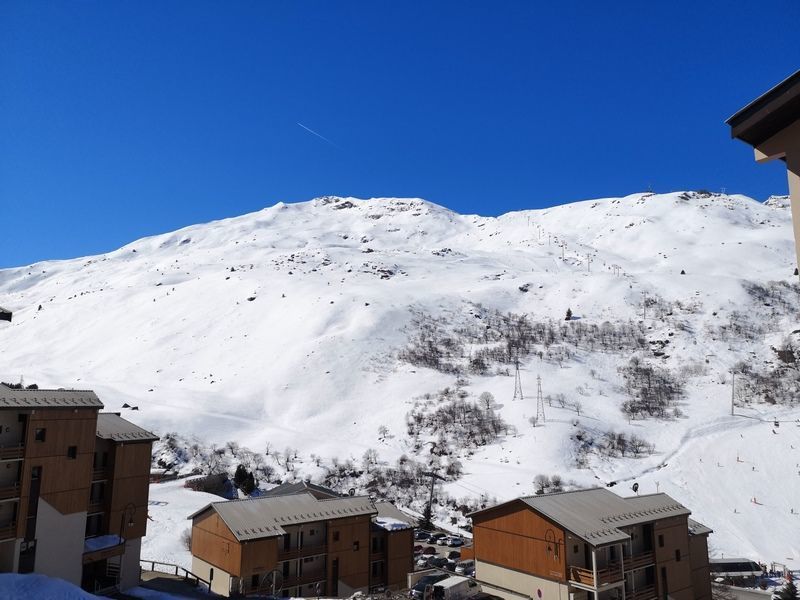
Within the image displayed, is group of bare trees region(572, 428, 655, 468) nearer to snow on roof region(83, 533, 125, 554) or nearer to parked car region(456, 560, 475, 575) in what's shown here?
parked car region(456, 560, 475, 575)

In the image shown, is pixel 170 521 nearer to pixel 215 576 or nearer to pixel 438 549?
pixel 215 576

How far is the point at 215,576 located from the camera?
28.3 m

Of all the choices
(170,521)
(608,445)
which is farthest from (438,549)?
(608,445)

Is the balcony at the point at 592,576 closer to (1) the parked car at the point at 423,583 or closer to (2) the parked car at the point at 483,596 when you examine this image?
(2) the parked car at the point at 483,596

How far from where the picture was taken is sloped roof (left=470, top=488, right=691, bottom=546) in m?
25.1

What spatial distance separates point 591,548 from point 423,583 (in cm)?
832

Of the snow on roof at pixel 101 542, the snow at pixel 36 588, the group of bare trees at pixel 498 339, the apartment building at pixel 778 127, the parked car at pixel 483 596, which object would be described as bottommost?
the parked car at pixel 483 596

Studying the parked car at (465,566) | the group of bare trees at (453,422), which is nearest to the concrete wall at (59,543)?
the parked car at (465,566)

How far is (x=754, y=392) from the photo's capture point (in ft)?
244

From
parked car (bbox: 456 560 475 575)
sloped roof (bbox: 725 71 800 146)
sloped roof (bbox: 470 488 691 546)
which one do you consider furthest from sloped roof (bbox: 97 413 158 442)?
sloped roof (bbox: 725 71 800 146)

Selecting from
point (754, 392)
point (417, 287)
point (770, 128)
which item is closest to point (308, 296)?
point (417, 287)

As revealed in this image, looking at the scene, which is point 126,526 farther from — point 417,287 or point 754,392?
point 417,287

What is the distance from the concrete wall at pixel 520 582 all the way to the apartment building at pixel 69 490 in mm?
17194

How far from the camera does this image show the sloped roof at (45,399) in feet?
72.0
